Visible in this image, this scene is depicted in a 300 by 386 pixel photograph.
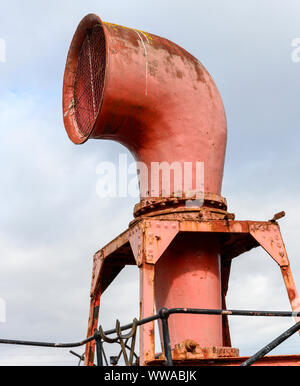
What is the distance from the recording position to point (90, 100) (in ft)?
27.7

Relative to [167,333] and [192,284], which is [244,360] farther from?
[167,333]

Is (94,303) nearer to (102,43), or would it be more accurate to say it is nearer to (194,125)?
(194,125)

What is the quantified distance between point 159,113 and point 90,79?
177 centimetres

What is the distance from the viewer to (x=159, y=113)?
747 cm

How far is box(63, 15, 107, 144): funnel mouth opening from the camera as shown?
8062 millimetres

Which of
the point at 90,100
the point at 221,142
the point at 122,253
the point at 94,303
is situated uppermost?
the point at 90,100

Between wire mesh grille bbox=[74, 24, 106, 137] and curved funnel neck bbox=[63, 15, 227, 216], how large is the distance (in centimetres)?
6

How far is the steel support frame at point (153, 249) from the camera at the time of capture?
250 inches

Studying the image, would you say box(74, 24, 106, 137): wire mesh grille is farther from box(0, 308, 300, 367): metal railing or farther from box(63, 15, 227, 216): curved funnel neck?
box(0, 308, 300, 367): metal railing

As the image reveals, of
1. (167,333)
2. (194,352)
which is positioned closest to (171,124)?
(194,352)

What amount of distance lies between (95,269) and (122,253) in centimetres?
58

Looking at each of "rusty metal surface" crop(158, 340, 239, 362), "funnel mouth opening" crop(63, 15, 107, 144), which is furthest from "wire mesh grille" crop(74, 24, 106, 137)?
"rusty metal surface" crop(158, 340, 239, 362)
